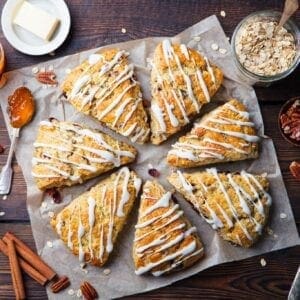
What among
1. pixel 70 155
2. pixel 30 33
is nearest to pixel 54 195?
pixel 70 155

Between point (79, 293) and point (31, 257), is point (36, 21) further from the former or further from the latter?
point (79, 293)

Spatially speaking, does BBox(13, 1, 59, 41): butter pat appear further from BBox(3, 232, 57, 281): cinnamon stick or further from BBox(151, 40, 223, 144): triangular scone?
BBox(3, 232, 57, 281): cinnamon stick

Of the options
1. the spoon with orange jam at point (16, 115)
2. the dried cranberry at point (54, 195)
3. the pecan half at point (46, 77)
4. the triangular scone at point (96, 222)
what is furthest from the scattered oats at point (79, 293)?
the pecan half at point (46, 77)

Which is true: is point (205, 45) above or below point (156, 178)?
above

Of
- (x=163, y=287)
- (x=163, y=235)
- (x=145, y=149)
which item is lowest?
(x=163, y=287)

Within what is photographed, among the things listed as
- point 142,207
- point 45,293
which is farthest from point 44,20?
point 45,293

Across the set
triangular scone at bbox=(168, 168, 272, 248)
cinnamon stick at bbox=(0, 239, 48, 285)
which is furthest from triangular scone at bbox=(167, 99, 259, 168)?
cinnamon stick at bbox=(0, 239, 48, 285)

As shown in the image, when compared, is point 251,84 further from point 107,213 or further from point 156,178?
point 107,213
